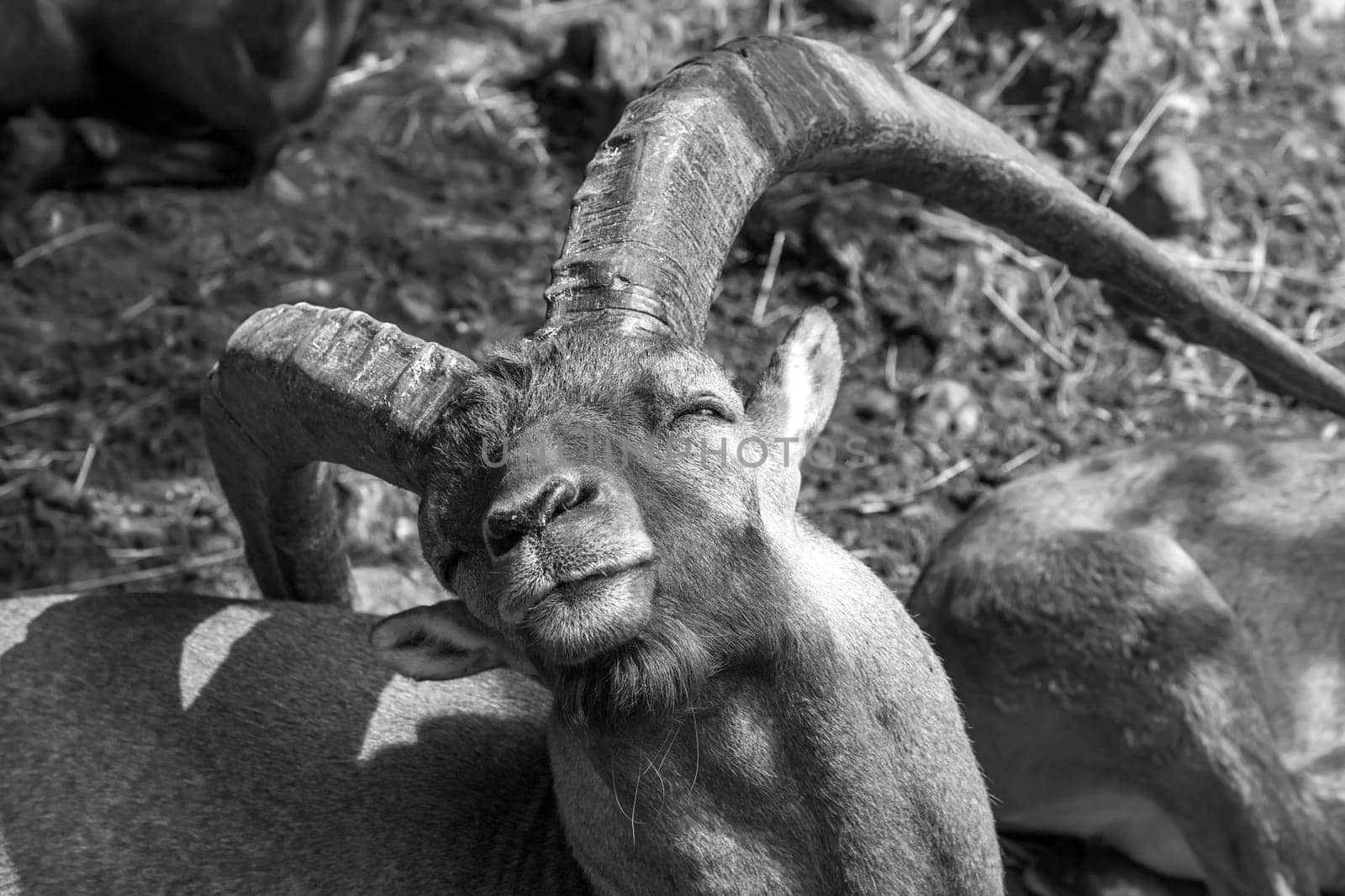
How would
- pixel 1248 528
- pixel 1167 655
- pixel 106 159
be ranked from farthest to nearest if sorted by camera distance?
pixel 106 159 < pixel 1248 528 < pixel 1167 655

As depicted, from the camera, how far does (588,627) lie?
9.84 ft

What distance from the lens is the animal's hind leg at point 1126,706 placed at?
15.6 feet

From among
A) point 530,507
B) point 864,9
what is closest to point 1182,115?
point 864,9

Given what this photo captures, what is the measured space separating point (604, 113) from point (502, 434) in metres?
5.13

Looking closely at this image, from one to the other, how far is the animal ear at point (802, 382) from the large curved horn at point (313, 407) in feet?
2.53

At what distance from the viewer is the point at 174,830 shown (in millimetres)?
4203

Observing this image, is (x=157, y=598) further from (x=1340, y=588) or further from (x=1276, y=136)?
(x=1276, y=136)

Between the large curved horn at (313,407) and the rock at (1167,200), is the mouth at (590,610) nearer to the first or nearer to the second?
the large curved horn at (313,407)

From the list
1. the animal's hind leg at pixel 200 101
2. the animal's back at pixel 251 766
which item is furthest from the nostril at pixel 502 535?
the animal's hind leg at pixel 200 101

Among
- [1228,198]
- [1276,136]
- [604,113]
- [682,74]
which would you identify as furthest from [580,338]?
[1276,136]

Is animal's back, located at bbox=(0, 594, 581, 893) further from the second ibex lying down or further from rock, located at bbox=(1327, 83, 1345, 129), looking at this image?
rock, located at bbox=(1327, 83, 1345, 129)

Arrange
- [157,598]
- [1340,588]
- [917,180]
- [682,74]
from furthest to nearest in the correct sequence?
[1340,588] < [157,598] < [917,180] < [682,74]

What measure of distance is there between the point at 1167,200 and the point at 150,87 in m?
5.18

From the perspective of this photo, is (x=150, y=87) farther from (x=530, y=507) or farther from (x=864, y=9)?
(x=530, y=507)
